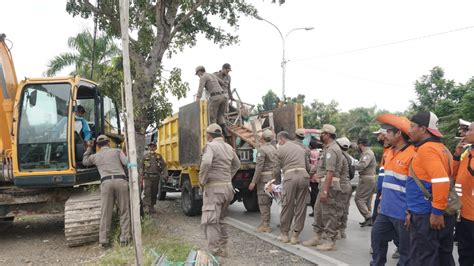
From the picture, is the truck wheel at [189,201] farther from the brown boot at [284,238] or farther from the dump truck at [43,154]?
the brown boot at [284,238]

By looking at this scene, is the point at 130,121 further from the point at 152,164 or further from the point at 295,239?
the point at 152,164

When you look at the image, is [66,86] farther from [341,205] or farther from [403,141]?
[403,141]

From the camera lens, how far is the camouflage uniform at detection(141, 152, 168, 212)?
10.3 metres

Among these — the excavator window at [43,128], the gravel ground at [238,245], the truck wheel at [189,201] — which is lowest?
the gravel ground at [238,245]

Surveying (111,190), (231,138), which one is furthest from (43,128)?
(231,138)

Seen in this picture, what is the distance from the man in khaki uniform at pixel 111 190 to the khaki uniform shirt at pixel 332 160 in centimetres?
313

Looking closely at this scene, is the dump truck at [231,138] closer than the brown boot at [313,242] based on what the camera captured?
No

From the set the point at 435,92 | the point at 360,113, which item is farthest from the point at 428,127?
the point at 360,113

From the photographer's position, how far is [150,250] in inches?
227

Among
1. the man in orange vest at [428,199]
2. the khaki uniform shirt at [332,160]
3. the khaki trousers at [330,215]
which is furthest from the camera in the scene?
the khaki trousers at [330,215]

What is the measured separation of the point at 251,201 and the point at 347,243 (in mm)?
3576

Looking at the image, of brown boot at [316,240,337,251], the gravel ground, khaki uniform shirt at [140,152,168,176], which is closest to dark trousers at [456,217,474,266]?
the gravel ground

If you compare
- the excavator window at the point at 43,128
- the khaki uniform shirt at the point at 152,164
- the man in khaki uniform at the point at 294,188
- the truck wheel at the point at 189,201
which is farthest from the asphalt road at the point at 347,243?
the excavator window at the point at 43,128

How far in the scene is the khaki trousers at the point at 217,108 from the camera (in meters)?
9.27
